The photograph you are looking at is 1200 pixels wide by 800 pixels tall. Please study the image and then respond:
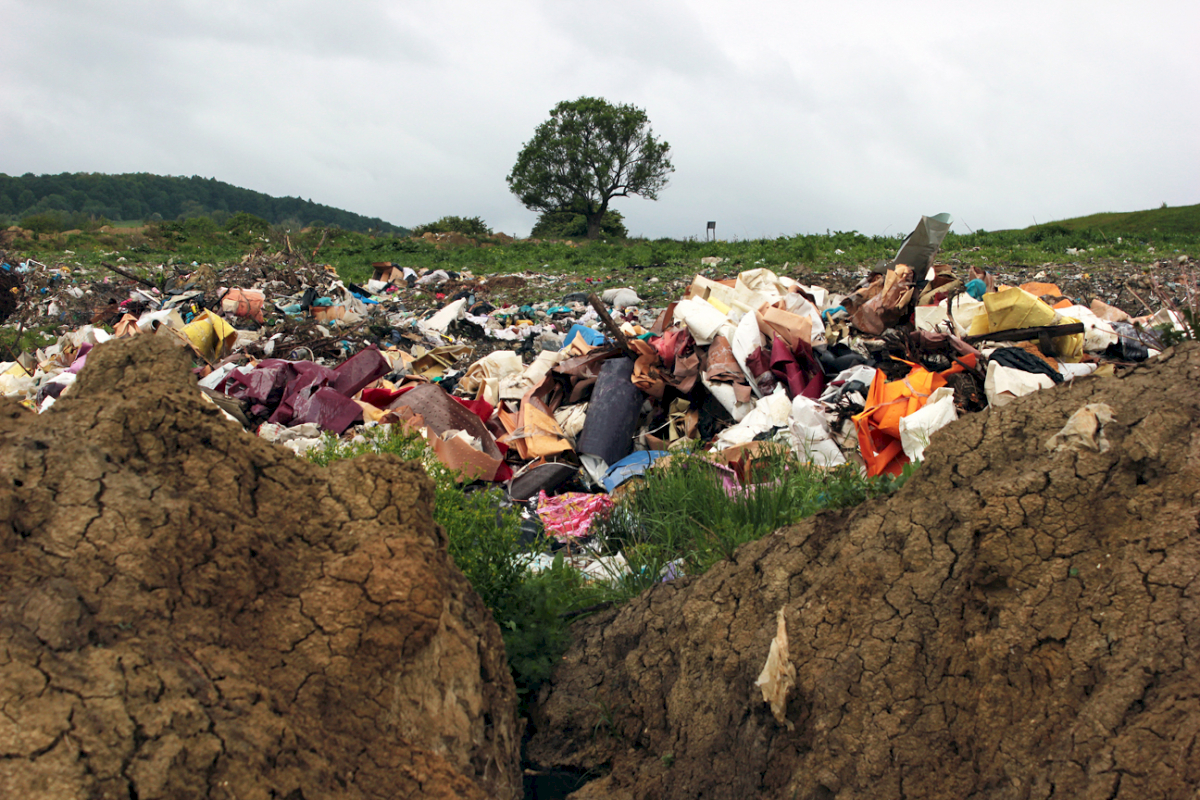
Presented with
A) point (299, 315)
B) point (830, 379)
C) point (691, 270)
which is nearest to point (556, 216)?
point (691, 270)

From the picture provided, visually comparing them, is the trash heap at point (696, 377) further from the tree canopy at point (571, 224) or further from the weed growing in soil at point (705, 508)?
the tree canopy at point (571, 224)

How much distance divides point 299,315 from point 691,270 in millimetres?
6910

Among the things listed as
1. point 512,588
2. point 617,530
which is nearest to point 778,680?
point 512,588

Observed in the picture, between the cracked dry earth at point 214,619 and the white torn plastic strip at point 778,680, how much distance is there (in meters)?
0.68

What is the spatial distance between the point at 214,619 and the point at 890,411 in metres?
4.18

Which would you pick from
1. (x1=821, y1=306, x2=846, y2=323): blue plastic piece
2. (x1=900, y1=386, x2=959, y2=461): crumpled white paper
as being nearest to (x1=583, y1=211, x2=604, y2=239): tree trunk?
(x1=821, y1=306, x2=846, y2=323): blue plastic piece

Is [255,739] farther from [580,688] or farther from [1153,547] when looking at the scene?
[1153,547]

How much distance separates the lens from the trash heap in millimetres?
4926

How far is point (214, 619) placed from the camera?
1.52 m

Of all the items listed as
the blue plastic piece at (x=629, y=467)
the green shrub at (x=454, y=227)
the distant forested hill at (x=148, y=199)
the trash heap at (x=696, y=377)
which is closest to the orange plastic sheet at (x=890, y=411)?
the trash heap at (x=696, y=377)

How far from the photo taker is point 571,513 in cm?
457

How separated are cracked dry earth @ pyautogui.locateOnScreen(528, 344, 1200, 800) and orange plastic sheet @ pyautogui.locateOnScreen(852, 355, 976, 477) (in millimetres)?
2522

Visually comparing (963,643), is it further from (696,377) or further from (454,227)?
(454,227)

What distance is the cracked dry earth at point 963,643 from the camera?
1.40 metres
